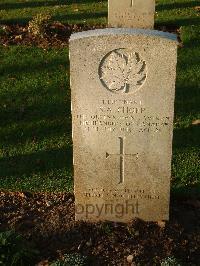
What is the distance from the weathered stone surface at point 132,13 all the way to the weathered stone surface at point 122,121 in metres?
4.88

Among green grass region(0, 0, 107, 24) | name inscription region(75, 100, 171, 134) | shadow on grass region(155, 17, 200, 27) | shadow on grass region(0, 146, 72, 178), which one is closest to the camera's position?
name inscription region(75, 100, 171, 134)

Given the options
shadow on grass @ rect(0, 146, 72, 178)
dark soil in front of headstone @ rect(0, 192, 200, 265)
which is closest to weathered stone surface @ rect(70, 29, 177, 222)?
dark soil in front of headstone @ rect(0, 192, 200, 265)

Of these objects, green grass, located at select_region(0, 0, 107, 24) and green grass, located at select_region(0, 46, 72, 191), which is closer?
green grass, located at select_region(0, 46, 72, 191)

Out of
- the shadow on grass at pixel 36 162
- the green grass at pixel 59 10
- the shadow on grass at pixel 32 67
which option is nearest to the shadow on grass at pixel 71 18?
the green grass at pixel 59 10

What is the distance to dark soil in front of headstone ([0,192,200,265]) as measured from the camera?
15.1 feet

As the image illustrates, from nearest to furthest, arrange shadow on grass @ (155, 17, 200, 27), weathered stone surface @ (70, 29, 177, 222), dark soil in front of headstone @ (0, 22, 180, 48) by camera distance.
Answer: weathered stone surface @ (70, 29, 177, 222) → dark soil in front of headstone @ (0, 22, 180, 48) → shadow on grass @ (155, 17, 200, 27)

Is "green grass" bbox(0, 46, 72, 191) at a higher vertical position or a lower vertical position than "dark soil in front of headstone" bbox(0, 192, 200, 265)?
higher

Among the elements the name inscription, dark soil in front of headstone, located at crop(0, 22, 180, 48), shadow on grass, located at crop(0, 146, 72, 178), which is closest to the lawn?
shadow on grass, located at crop(0, 146, 72, 178)

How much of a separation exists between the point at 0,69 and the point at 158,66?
4901mm

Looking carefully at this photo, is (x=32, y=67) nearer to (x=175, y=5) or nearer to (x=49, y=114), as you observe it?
(x=49, y=114)

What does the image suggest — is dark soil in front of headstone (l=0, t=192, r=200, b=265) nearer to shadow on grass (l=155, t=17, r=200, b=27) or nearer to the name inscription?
the name inscription

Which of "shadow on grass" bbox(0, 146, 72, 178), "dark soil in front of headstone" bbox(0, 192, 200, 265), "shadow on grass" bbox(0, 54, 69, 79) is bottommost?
"dark soil in front of headstone" bbox(0, 192, 200, 265)

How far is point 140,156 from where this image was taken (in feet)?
15.3

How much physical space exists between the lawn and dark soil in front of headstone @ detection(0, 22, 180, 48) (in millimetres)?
217
